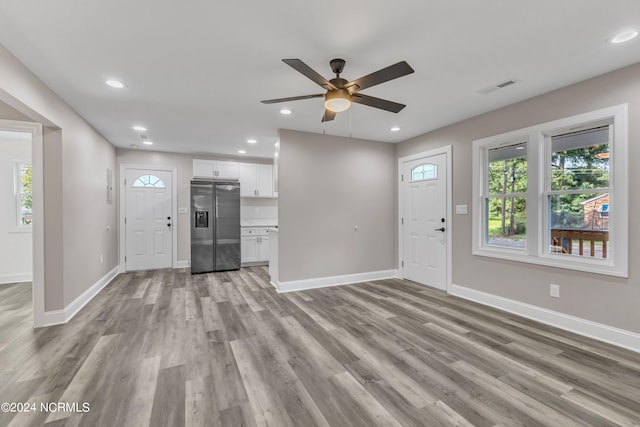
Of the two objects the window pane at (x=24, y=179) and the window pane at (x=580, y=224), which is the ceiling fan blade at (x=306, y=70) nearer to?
the window pane at (x=580, y=224)

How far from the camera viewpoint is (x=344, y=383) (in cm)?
202

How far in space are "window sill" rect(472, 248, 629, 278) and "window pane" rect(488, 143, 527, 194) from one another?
2.55 feet

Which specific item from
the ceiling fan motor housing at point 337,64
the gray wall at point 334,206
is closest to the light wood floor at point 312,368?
the gray wall at point 334,206

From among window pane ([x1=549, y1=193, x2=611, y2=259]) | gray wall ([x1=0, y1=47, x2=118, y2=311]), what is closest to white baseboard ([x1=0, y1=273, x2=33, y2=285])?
gray wall ([x1=0, y1=47, x2=118, y2=311])

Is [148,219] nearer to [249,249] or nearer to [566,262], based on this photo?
[249,249]

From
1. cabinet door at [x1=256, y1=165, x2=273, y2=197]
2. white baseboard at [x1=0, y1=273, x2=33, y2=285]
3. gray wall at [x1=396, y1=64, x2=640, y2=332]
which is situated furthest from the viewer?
cabinet door at [x1=256, y1=165, x2=273, y2=197]

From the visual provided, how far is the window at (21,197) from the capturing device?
4.73 meters

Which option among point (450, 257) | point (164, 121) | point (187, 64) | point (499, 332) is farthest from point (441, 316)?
point (164, 121)

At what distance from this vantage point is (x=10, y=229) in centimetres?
470

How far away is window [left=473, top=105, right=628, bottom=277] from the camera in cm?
260

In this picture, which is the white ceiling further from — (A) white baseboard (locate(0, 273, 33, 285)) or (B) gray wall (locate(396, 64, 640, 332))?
(A) white baseboard (locate(0, 273, 33, 285))

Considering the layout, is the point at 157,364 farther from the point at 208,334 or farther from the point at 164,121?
the point at 164,121

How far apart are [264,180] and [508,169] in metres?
4.83

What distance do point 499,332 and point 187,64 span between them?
390 cm
